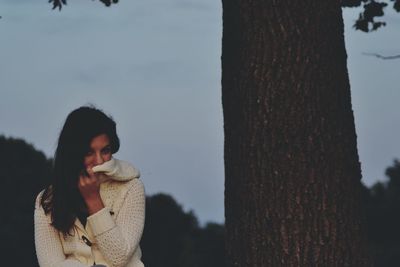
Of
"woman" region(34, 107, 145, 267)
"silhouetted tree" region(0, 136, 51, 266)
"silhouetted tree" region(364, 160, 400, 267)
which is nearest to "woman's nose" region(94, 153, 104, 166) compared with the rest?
"woman" region(34, 107, 145, 267)

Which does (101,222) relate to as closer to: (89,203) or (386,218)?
(89,203)

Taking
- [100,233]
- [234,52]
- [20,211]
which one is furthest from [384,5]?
[20,211]

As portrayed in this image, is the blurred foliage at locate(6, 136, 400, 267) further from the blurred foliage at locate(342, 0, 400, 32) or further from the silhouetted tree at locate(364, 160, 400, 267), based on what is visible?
the blurred foliage at locate(342, 0, 400, 32)

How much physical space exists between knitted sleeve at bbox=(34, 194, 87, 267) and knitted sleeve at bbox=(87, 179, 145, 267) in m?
0.26

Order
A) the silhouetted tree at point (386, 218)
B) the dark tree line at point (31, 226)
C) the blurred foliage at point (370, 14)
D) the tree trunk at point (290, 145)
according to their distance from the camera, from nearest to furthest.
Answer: the tree trunk at point (290, 145)
the blurred foliage at point (370, 14)
the dark tree line at point (31, 226)
the silhouetted tree at point (386, 218)

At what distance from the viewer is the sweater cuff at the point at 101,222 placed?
626cm

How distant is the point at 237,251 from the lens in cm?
619

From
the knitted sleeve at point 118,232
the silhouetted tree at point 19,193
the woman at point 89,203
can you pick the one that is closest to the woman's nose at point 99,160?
the woman at point 89,203

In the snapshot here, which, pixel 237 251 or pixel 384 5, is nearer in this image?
pixel 237 251

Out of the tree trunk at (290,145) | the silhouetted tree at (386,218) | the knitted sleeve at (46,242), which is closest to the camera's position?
the tree trunk at (290,145)

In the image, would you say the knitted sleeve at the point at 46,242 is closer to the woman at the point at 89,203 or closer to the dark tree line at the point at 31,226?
the woman at the point at 89,203

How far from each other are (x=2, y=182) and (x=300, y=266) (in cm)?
1021

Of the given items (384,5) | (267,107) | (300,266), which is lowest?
(300,266)

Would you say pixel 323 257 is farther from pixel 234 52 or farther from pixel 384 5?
pixel 384 5
